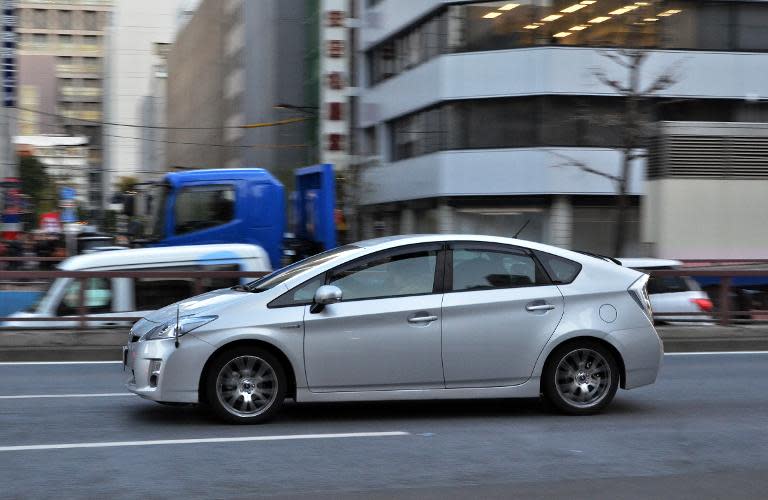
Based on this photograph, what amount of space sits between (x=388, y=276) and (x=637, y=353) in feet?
6.87

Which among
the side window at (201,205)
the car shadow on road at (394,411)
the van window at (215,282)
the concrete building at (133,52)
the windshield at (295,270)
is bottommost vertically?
the car shadow on road at (394,411)

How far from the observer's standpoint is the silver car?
27.0ft

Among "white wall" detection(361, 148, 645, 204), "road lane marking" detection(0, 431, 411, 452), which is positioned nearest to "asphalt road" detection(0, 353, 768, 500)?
"road lane marking" detection(0, 431, 411, 452)

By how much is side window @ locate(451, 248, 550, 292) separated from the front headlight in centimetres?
192

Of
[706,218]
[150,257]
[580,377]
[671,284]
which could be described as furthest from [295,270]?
[706,218]

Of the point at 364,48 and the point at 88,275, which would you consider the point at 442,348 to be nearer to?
the point at 88,275

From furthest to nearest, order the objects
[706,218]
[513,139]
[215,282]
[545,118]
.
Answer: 1. [513,139]
2. [545,118]
3. [706,218]
4. [215,282]

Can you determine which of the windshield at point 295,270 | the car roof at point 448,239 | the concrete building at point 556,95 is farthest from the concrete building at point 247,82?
the car roof at point 448,239

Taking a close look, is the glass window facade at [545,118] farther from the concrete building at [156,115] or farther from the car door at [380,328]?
the concrete building at [156,115]

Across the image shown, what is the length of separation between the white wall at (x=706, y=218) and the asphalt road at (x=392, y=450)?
12.0m

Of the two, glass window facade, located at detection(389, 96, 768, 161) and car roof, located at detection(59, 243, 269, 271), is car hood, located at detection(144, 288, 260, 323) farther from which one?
glass window facade, located at detection(389, 96, 768, 161)

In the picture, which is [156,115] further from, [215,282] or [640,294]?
[640,294]

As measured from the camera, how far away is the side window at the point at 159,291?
14.2 m

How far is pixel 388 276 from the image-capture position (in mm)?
8609
